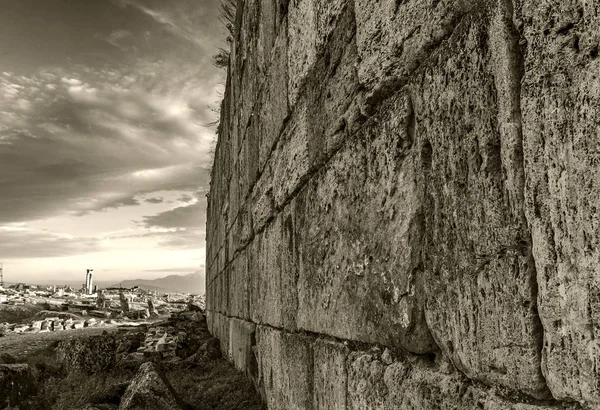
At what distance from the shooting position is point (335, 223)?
2.25m

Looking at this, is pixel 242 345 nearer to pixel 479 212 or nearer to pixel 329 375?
pixel 329 375

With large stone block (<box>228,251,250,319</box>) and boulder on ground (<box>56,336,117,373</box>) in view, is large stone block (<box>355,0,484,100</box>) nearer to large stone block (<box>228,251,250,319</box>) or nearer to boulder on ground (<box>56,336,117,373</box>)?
large stone block (<box>228,251,250,319</box>)

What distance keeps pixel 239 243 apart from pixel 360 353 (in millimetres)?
3808

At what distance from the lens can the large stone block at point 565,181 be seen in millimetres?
962

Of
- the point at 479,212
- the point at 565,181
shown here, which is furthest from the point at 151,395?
the point at 565,181

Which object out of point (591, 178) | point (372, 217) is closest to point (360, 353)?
point (372, 217)

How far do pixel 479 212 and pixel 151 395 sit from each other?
3622mm

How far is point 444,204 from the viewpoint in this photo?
4.71ft

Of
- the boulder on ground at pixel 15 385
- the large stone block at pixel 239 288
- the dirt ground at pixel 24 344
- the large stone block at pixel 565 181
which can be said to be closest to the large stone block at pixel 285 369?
the large stone block at pixel 239 288

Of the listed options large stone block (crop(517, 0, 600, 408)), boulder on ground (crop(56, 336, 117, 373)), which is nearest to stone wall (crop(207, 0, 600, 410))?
large stone block (crop(517, 0, 600, 408))

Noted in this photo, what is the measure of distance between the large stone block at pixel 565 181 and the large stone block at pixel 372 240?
50 centimetres

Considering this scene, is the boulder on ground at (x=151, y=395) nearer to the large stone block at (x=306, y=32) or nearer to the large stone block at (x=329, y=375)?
the large stone block at (x=329, y=375)

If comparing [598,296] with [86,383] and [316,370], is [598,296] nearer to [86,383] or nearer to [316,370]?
[316,370]

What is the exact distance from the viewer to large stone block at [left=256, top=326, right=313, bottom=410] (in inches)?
106
